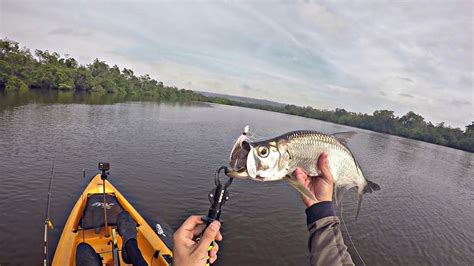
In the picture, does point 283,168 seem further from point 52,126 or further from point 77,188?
point 52,126

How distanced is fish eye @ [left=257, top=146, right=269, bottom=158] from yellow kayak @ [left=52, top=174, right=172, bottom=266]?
465cm

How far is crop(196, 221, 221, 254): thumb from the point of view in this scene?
187cm

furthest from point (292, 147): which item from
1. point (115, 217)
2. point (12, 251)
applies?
point (12, 251)

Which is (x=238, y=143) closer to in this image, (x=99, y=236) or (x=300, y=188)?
(x=300, y=188)

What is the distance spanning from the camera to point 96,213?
7.93m

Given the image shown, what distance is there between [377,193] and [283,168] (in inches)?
829

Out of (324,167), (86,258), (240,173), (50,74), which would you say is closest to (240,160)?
(240,173)

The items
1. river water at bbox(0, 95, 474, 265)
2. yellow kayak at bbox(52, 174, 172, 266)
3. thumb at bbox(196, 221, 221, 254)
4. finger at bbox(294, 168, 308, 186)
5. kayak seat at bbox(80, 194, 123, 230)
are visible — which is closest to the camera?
thumb at bbox(196, 221, 221, 254)

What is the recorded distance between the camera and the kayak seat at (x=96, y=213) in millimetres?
7731

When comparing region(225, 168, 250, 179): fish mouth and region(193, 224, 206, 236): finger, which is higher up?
region(225, 168, 250, 179): fish mouth

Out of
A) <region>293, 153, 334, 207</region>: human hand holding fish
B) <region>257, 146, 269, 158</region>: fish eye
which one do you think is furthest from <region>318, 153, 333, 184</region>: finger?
<region>257, 146, 269, 158</region>: fish eye

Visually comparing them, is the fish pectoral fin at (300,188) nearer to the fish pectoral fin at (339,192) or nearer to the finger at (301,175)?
the finger at (301,175)

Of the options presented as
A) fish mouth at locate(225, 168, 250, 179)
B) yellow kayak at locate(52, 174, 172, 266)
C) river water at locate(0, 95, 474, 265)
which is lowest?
river water at locate(0, 95, 474, 265)

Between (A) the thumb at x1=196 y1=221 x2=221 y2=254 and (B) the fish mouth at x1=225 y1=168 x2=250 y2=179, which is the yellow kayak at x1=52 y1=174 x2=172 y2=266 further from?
(A) the thumb at x1=196 y1=221 x2=221 y2=254
